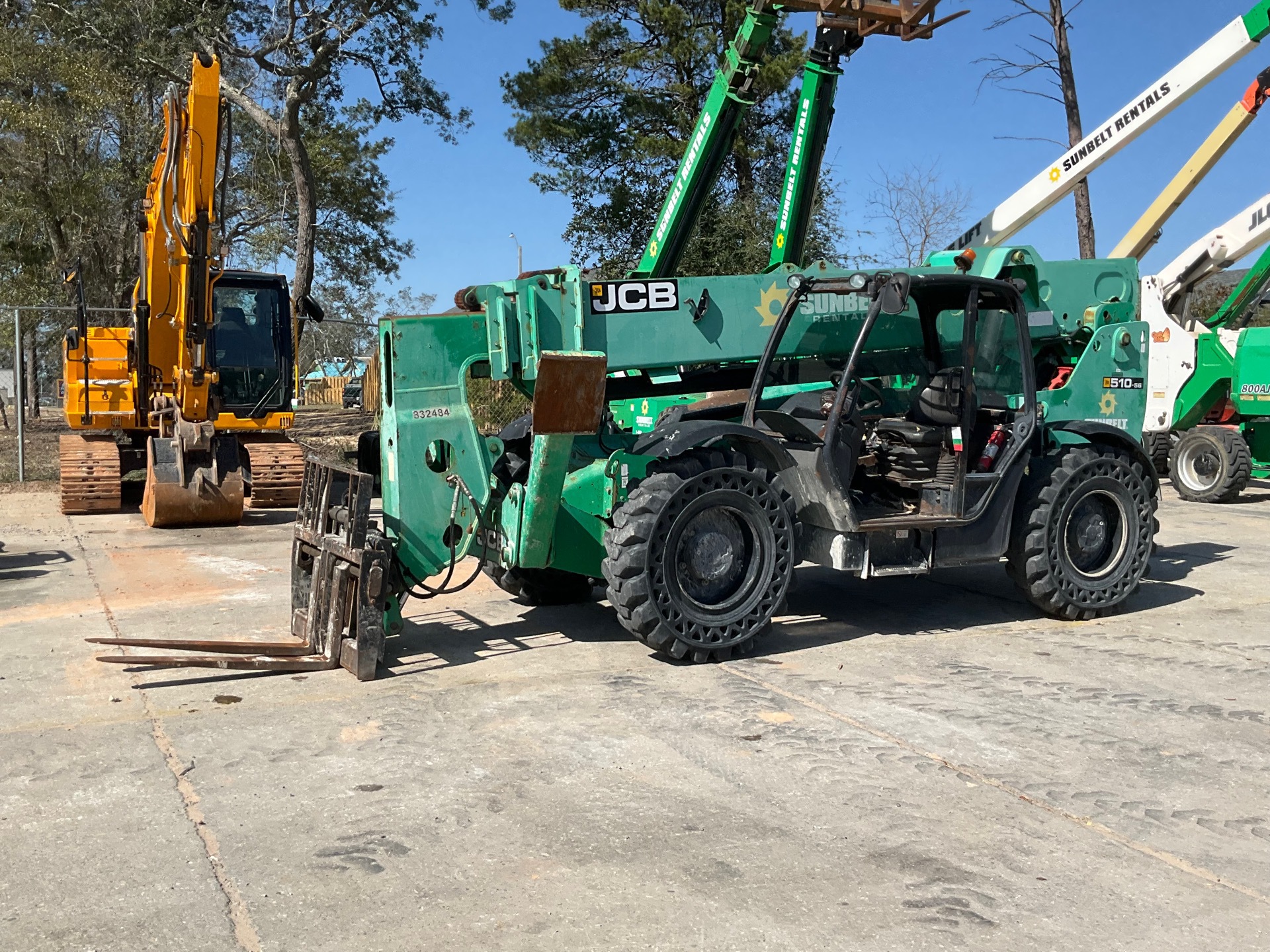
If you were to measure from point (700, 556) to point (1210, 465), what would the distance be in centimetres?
1089

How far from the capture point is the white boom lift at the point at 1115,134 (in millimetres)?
12969

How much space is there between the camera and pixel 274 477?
44.2 ft

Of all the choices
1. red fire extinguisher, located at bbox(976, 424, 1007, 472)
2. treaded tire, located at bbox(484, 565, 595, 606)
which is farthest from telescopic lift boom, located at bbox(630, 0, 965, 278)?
treaded tire, located at bbox(484, 565, 595, 606)

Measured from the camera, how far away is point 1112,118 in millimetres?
13891

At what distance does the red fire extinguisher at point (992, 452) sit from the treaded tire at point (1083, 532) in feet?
1.19

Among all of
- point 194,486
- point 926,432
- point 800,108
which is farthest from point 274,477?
point 926,432

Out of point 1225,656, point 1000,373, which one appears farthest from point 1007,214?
point 1225,656

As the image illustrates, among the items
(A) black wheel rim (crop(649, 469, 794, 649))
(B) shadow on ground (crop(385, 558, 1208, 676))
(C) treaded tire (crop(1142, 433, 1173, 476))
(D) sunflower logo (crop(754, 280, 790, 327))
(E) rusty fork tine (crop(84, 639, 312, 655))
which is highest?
(D) sunflower logo (crop(754, 280, 790, 327))

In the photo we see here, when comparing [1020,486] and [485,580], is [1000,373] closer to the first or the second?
[1020,486]

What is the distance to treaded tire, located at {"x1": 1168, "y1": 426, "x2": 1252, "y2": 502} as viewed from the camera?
1448cm

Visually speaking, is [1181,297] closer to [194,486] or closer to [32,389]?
[194,486]

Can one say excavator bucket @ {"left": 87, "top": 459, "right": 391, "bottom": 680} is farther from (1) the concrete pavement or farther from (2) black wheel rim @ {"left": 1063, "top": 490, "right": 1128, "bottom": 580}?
(2) black wheel rim @ {"left": 1063, "top": 490, "right": 1128, "bottom": 580}

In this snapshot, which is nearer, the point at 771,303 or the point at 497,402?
the point at 771,303

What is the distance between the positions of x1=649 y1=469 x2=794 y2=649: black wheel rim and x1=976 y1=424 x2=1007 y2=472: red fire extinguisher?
1491 mm
